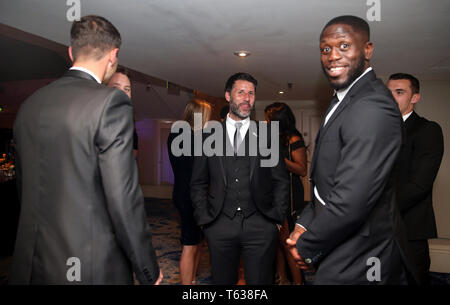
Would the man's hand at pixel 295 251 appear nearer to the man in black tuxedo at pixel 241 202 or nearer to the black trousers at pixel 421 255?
the man in black tuxedo at pixel 241 202

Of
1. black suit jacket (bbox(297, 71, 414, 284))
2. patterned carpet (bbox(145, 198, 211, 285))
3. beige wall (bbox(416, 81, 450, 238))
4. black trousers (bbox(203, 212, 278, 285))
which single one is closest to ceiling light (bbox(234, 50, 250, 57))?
black trousers (bbox(203, 212, 278, 285))

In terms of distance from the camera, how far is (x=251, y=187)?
220cm

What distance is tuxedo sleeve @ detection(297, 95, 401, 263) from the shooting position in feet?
3.77

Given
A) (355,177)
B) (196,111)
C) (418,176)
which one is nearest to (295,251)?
(355,177)

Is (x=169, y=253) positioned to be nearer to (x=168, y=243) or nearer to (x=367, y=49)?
(x=168, y=243)

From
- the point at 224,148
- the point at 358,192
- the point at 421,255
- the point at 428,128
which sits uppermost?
the point at 428,128

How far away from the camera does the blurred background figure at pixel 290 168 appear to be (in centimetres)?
320

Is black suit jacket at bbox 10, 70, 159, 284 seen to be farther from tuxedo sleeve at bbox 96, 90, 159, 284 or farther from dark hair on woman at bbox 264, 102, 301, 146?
dark hair on woman at bbox 264, 102, 301, 146

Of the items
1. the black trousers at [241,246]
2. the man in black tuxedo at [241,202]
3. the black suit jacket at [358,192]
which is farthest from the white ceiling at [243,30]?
the black trousers at [241,246]

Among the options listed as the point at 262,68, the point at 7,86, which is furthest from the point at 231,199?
the point at 7,86

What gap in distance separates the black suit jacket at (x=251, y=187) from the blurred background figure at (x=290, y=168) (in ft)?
2.81

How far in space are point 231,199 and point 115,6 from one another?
1528 mm

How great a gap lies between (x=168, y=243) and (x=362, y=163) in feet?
13.7

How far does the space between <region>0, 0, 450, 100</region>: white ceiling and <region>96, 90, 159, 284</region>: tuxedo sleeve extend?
1255 millimetres
